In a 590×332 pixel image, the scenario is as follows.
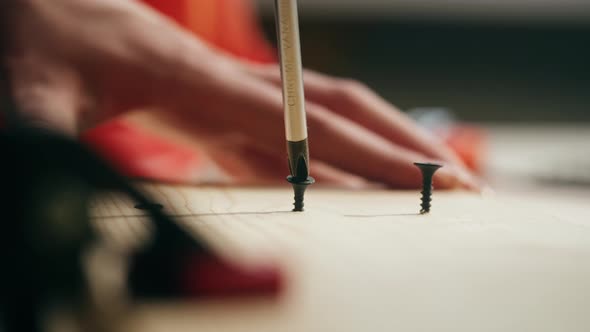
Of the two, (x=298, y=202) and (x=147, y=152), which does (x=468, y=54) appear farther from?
(x=298, y=202)

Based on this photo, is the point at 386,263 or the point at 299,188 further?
the point at 299,188

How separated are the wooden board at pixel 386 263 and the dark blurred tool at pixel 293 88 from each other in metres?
0.03

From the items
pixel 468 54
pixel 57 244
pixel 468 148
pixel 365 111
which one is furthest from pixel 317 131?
pixel 468 54

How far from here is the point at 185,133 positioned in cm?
51

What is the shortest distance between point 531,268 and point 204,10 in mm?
646

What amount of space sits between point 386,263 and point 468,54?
1.43 meters

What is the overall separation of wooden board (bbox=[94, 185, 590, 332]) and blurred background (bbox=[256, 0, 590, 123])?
45.1 inches

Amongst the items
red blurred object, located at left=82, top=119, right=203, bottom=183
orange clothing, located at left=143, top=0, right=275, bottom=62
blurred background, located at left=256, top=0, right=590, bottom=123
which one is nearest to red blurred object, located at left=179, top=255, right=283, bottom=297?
red blurred object, located at left=82, top=119, right=203, bottom=183

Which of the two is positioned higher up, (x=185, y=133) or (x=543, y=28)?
(x=543, y=28)

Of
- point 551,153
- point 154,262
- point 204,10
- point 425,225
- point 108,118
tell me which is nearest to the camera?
point 154,262

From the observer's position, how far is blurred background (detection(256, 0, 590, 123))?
1471mm

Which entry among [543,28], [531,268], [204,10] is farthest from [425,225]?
[543,28]

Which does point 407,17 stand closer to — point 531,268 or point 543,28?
point 543,28

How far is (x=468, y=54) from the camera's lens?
1538 mm
